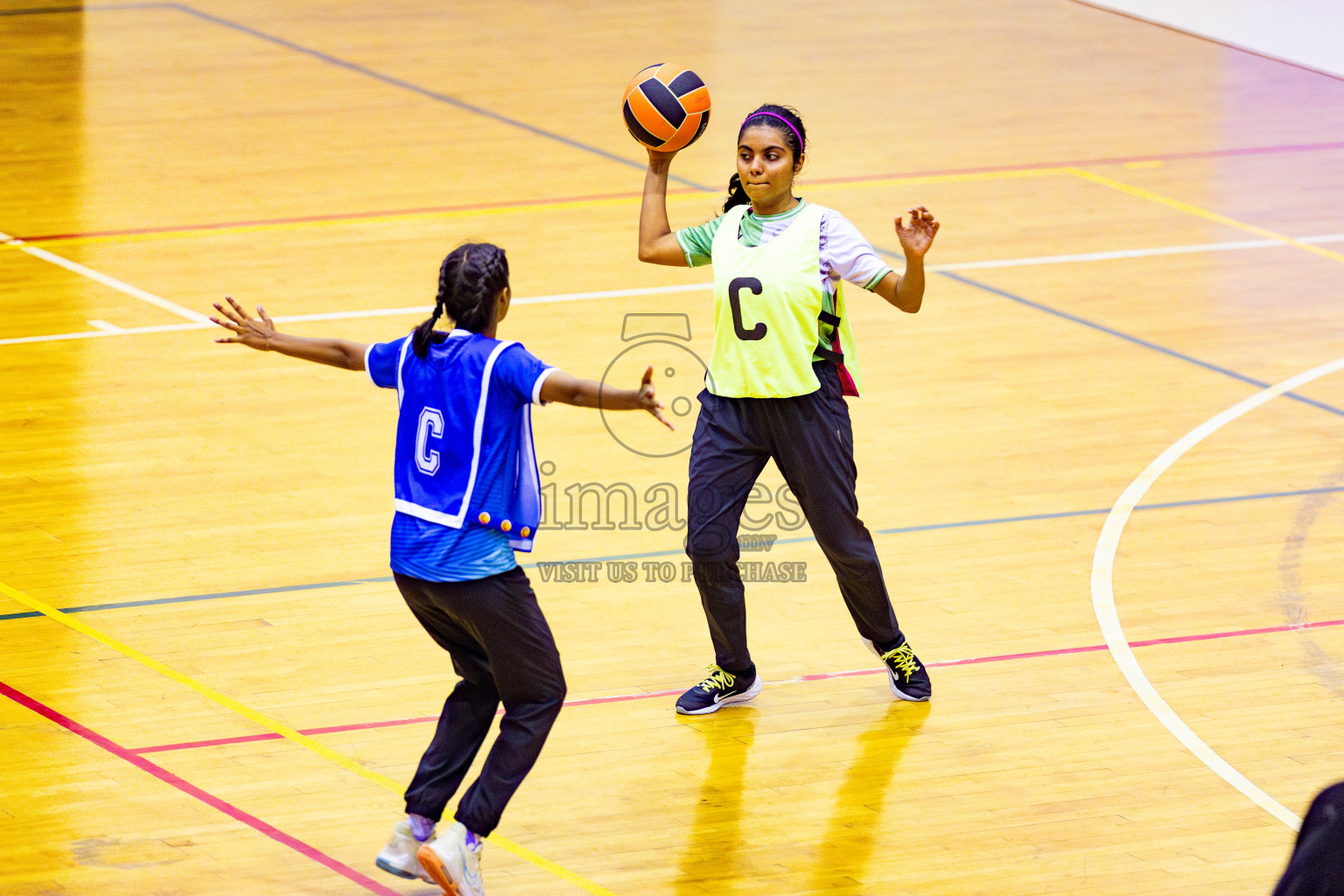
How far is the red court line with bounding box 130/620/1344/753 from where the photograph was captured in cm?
698

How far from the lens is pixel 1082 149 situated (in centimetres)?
1667

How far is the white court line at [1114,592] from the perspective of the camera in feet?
22.7

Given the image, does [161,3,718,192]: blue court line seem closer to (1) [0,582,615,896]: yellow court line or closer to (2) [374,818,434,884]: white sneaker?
(1) [0,582,615,896]: yellow court line

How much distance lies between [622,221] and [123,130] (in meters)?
4.85

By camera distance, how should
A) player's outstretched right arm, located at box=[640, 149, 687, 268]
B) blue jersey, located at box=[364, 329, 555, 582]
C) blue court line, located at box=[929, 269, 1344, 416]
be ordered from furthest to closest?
blue court line, located at box=[929, 269, 1344, 416], player's outstretched right arm, located at box=[640, 149, 687, 268], blue jersey, located at box=[364, 329, 555, 582]

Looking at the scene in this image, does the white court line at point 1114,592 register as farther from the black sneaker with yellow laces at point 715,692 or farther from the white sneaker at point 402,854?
the white sneaker at point 402,854

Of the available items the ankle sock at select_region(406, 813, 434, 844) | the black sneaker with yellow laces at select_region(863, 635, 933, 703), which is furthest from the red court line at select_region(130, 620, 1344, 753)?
the ankle sock at select_region(406, 813, 434, 844)

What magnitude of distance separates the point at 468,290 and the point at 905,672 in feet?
8.81

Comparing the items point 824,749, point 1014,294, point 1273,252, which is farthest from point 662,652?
point 1273,252

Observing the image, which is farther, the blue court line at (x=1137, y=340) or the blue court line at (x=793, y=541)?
the blue court line at (x=1137, y=340)

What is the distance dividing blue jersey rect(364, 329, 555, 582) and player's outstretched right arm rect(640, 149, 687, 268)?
1522 mm

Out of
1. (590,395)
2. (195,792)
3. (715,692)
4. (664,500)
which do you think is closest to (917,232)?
(590,395)

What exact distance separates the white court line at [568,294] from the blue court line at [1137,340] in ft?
1.36

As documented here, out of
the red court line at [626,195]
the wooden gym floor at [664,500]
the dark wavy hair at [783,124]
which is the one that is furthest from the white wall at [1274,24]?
the dark wavy hair at [783,124]
